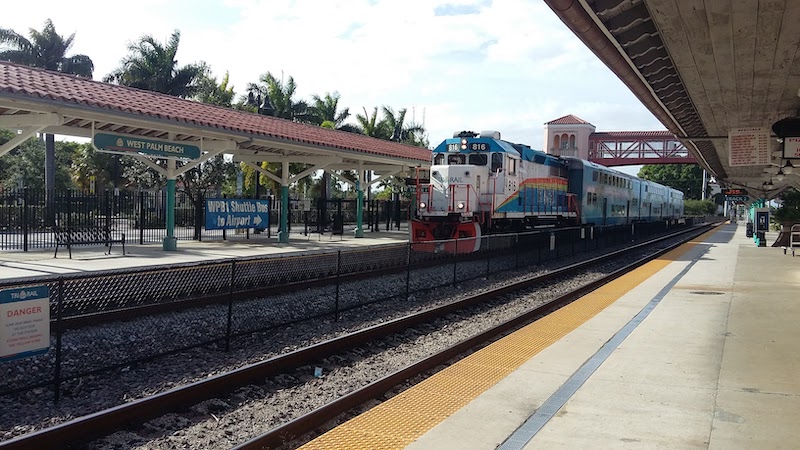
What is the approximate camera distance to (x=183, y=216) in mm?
28172

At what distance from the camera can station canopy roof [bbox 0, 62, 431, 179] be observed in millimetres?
13016

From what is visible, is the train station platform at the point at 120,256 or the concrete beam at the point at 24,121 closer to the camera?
the train station platform at the point at 120,256

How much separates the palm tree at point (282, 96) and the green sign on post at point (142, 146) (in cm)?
2180

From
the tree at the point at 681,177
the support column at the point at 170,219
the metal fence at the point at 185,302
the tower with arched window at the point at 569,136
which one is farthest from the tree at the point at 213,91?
the tree at the point at 681,177

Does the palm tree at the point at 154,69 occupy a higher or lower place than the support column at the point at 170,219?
higher

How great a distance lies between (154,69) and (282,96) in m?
8.55

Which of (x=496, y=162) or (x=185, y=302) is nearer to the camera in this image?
(x=185, y=302)

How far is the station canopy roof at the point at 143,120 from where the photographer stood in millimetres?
13016

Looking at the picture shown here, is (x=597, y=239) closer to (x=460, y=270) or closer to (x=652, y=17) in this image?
(x=460, y=270)

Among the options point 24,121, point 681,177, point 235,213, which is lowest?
point 235,213

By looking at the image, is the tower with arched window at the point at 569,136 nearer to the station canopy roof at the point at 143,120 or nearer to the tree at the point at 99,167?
the tree at the point at 99,167

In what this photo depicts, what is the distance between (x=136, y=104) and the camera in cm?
1554

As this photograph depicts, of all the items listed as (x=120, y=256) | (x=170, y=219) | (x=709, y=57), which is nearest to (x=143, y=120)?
(x=120, y=256)

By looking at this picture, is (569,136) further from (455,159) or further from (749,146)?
(749,146)
